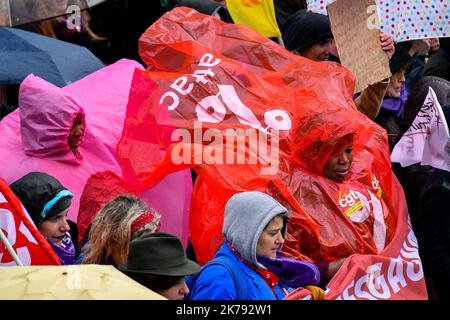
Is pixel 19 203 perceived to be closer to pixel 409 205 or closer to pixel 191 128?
pixel 191 128

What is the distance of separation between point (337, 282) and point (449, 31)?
2.64 metres

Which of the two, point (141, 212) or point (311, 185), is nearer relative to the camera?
point (141, 212)

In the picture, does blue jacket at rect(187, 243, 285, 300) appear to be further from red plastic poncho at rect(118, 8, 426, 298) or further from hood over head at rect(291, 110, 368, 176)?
hood over head at rect(291, 110, 368, 176)

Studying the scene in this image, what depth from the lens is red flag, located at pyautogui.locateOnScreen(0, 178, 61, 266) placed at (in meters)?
5.59

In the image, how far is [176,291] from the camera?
4.92 m

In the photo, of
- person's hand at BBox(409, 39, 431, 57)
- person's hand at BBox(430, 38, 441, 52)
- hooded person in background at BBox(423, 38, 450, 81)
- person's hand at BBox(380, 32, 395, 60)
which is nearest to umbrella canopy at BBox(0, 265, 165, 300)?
person's hand at BBox(380, 32, 395, 60)

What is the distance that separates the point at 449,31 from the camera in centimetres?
782

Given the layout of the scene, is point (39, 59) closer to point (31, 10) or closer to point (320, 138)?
point (31, 10)

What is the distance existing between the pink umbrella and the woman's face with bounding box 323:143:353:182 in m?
0.87

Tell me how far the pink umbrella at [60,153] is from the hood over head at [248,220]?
1.21m

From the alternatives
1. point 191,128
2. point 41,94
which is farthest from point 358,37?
point 41,94

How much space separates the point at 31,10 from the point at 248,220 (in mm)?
2786

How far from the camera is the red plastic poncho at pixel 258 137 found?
6105mm
